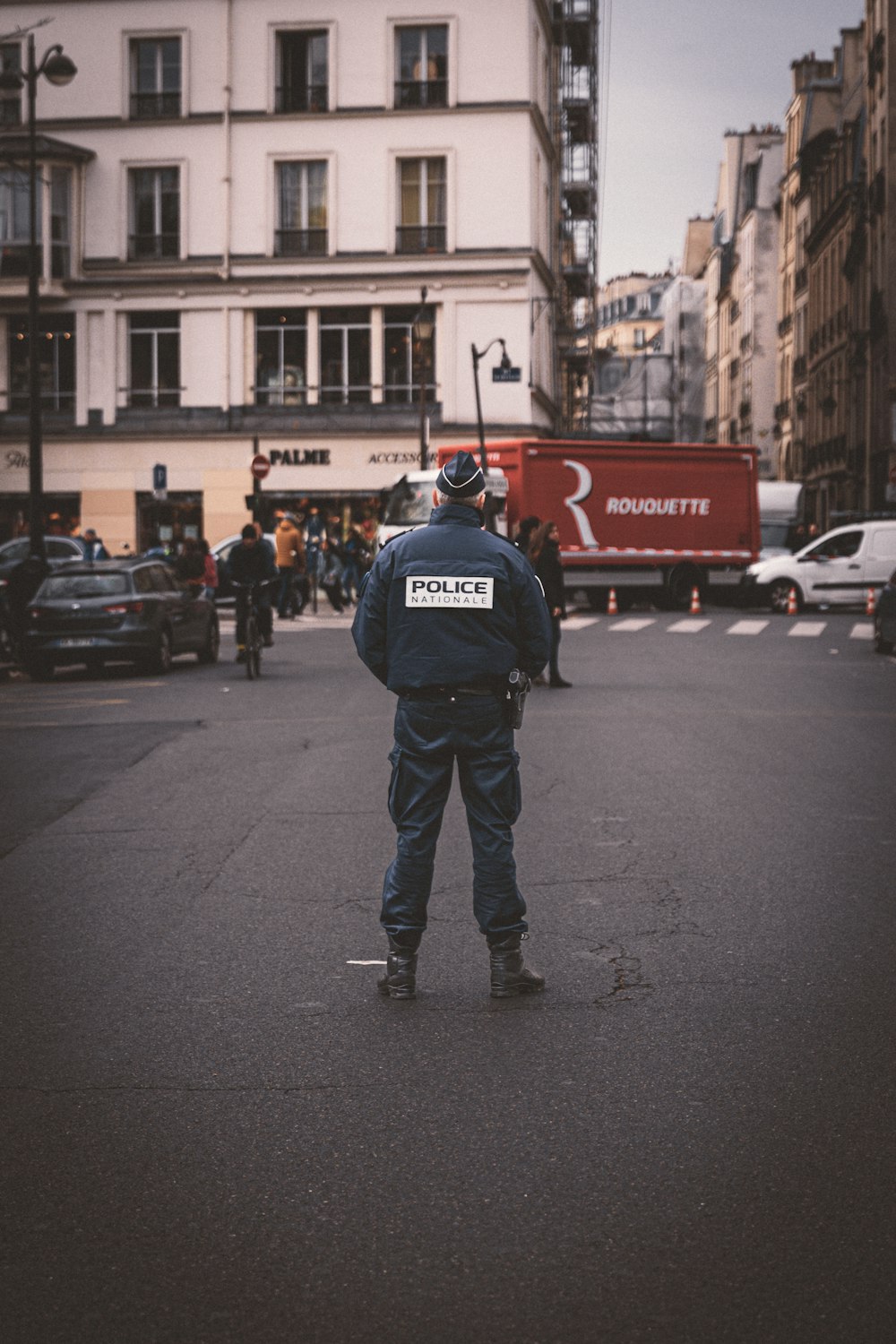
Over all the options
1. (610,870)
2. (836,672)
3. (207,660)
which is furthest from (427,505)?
(610,870)

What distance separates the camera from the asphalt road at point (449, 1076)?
139 inches

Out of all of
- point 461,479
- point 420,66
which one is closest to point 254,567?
point 461,479

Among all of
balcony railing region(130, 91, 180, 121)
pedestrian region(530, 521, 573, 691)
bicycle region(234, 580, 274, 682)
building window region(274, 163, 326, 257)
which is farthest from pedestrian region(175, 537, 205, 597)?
balcony railing region(130, 91, 180, 121)

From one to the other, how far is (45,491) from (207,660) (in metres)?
28.7

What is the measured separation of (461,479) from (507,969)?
1638 mm

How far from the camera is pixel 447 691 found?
6043 millimetres

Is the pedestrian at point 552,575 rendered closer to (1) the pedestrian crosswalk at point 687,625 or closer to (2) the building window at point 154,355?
(1) the pedestrian crosswalk at point 687,625

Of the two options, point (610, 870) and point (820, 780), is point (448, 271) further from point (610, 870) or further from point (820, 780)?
point (610, 870)

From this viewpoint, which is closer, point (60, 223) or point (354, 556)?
point (354, 556)

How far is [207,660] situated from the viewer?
77.2 ft

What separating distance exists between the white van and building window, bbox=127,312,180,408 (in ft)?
69.8

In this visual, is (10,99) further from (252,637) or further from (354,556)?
(252,637)

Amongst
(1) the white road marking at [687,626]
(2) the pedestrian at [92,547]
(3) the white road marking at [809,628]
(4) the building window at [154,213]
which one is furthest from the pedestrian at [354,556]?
(4) the building window at [154,213]

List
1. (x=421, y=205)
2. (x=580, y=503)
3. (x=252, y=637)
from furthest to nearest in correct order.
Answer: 1. (x=421, y=205)
2. (x=580, y=503)
3. (x=252, y=637)
